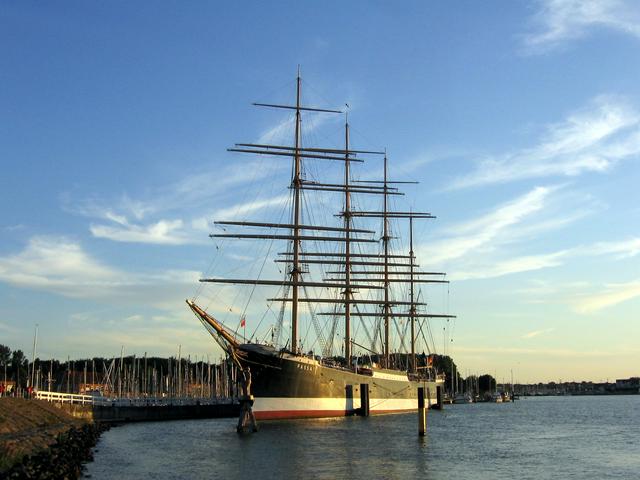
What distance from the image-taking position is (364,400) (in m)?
73.8

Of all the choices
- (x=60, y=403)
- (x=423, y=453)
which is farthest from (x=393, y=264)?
(x=423, y=453)

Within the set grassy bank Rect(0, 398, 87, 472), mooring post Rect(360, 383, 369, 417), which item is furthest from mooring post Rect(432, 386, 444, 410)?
grassy bank Rect(0, 398, 87, 472)

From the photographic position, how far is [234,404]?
93.9 meters

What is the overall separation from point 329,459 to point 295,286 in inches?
1270

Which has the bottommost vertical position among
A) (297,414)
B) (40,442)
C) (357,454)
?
(357,454)

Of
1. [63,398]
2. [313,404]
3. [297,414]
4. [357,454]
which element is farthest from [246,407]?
[63,398]

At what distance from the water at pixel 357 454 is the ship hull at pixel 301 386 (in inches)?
74.2

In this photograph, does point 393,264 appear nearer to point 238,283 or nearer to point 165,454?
point 238,283

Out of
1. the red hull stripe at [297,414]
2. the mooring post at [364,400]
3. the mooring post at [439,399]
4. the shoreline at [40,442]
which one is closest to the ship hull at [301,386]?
the red hull stripe at [297,414]

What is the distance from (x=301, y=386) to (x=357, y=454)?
23.3 m

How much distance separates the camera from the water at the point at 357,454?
33.8 m

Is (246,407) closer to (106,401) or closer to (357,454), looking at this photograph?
(357,454)

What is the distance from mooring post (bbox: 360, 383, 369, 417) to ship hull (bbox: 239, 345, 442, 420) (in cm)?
18

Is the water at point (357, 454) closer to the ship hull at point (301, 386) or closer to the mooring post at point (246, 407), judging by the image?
the mooring post at point (246, 407)
